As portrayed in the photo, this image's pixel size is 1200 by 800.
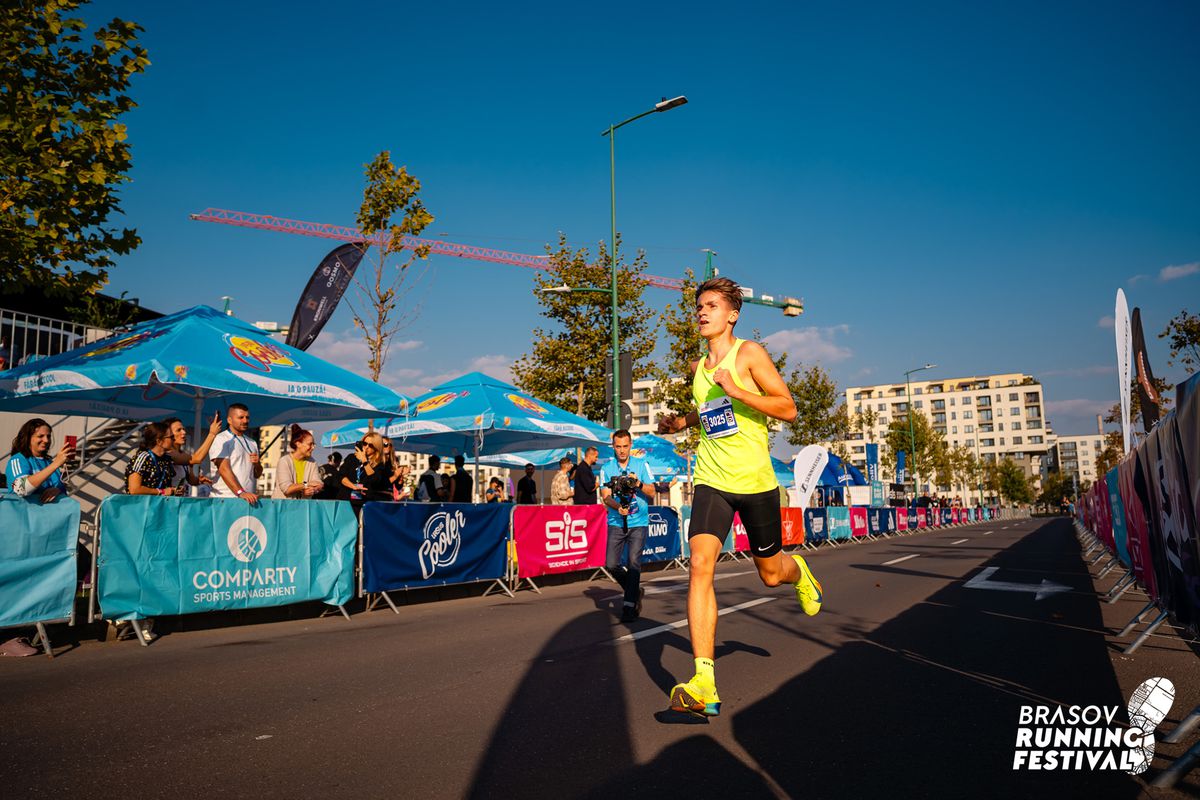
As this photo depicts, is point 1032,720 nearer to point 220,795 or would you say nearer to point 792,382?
point 220,795

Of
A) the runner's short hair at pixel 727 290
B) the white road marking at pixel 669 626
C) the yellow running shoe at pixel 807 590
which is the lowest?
the white road marking at pixel 669 626

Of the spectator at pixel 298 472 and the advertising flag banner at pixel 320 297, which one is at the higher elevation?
the advertising flag banner at pixel 320 297

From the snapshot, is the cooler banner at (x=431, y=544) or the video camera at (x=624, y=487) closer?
the video camera at (x=624, y=487)

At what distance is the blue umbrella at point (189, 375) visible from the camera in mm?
8680

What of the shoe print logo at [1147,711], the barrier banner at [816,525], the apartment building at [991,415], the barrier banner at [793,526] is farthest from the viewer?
the apartment building at [991,415]

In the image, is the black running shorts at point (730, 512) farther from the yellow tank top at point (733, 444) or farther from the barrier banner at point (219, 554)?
the barrier banner at point (219, 554)

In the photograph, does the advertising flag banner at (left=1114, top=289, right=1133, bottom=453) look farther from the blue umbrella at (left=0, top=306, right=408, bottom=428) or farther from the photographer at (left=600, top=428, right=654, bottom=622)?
the blue umbrella at (left=0, top=306, right=408, bottom=428)

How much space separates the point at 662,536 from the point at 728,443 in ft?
38.2

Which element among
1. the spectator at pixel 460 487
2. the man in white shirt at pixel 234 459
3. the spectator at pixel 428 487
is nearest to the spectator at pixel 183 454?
the man in white shirt at pixel 234 459

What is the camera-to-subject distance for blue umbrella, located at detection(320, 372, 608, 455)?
1376 centimetres

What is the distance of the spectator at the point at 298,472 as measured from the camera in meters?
9.88

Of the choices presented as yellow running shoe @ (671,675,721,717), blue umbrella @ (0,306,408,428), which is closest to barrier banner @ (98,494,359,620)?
blue umbrella @ (0,306,408,428)

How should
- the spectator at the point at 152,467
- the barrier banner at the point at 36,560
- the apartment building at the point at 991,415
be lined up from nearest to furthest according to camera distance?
the barrier banner at the point at 36,560 → the spectator at the point at 152,467 → the apartment building at the point at 991,415

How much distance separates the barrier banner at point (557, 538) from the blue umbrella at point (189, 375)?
2.53 meters
